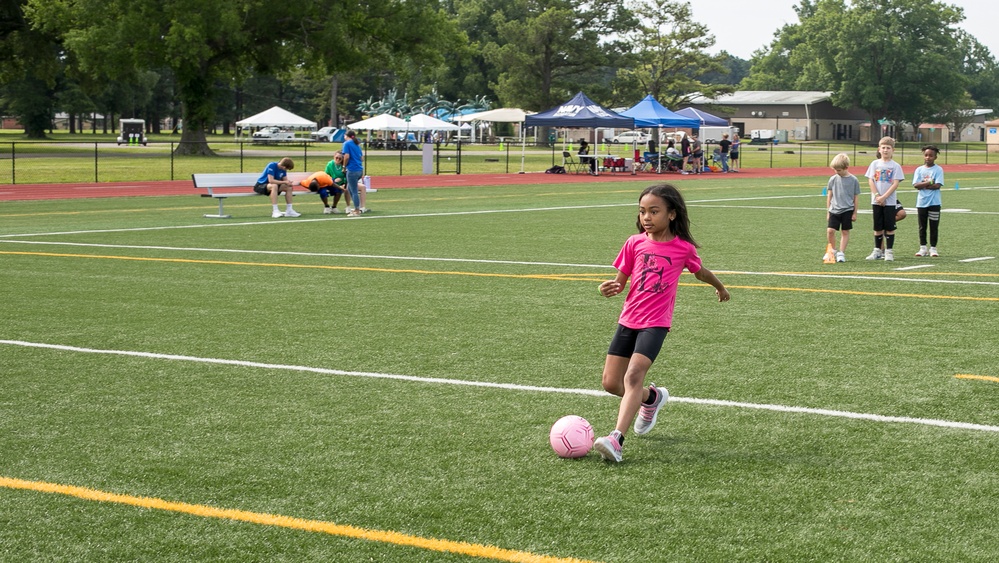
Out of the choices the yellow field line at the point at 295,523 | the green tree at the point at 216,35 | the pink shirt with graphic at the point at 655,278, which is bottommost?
the yellow field line at the point at 295,523

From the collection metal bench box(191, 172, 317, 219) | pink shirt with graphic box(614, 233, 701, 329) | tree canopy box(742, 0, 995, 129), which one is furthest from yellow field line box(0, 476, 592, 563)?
tree canopy box(742, 0, 995, 129)

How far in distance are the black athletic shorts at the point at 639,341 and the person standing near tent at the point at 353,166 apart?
17.2 m

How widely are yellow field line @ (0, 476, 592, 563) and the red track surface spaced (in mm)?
26277

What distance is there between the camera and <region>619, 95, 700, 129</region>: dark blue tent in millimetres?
45906

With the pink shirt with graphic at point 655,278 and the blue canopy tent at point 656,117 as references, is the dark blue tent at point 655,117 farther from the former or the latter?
the pink shirt with graphic at point 655,278

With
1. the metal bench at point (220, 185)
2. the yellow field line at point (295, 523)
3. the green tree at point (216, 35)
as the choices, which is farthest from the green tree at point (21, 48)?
the yellow field line at point (295, 523)

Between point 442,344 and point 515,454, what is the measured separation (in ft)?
10.7

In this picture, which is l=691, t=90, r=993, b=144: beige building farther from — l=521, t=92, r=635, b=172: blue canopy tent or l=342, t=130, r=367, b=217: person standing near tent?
l=342, t=130, r=367, b=217: person standing near tent

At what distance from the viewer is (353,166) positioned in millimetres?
23328

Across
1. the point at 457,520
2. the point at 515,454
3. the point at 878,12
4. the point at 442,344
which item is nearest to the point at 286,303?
the point at 442,344

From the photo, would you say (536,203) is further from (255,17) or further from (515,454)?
(255,17)

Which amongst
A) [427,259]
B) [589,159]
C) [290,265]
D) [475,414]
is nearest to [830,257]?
[427,259]

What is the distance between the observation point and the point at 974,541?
4.86 meters

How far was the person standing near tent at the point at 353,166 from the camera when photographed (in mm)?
23234
